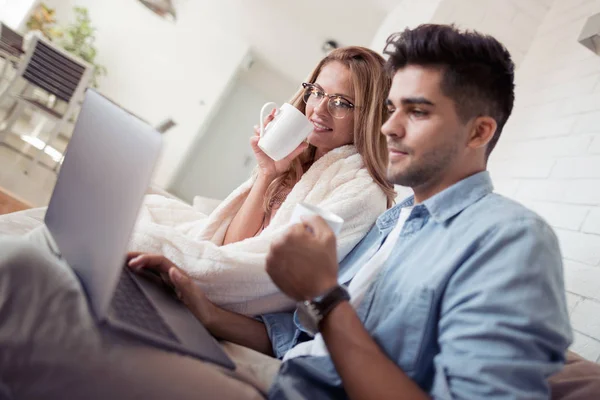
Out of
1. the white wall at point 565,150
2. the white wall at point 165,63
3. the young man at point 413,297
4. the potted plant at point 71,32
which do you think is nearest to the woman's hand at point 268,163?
the young man at point 413,297

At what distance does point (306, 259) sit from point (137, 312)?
10.2 inches

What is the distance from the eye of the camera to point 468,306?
2.04 ft

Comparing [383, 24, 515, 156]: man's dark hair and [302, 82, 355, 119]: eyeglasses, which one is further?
[302, 82, 355, 119]: eyeglasses

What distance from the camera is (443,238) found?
2.53 feet

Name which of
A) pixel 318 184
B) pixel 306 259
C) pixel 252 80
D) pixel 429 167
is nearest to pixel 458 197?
pixel 429 167

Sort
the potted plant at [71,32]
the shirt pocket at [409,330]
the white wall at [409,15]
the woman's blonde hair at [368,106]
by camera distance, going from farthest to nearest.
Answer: the potted plant at [71,32], the white wall at [409,15], the woman's blonde hair at [368,106], the shirt pocket at [409,330]

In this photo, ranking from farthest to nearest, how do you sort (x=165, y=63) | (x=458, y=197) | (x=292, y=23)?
(x=165, y=63)
(x=292, y=23)
(x=458, y=197)

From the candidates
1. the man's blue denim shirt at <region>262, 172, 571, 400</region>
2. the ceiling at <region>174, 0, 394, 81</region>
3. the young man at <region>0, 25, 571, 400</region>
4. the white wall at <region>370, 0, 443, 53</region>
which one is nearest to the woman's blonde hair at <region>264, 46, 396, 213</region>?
the young man at <region>0, 25, 571, 400</region>

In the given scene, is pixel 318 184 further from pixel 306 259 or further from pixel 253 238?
pixel 306 259

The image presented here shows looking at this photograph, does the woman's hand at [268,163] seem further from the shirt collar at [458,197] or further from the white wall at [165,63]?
the white wall at [165,63]

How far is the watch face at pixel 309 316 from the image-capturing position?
69 centimetres

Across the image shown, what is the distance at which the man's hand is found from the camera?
2.25 feet

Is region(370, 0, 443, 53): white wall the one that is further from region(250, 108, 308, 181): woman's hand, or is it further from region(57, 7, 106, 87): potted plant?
region(57, 7, 106, 87): potted plant

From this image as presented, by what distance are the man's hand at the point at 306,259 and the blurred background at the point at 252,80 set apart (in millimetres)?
913
